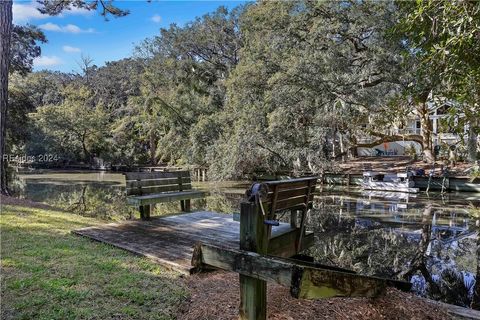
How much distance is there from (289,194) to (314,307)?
3.39 ft

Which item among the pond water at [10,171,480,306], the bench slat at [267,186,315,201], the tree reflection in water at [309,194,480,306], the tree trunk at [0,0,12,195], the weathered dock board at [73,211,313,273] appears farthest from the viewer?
the tree trunk at [0,0,12,195]

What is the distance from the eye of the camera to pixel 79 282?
329 cm

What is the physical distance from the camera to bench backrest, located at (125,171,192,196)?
625cm

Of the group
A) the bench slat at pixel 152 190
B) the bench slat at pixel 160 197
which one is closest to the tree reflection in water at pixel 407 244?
the bench slat at pixel 160 197

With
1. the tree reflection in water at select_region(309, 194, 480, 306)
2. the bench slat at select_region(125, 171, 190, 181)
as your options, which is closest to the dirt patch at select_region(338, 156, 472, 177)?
the tree reflection in water at select_region(309, 194, 480, 306)

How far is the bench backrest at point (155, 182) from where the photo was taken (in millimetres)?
6246

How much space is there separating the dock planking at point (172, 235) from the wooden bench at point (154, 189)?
1.17ft

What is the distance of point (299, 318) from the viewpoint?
2.78 metres

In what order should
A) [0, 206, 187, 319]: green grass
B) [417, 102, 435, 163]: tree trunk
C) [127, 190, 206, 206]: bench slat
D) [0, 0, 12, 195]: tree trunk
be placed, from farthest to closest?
[417, 102, 435, 163]: tree trunk < [0, 0, 12, 195]: tree trunk < [127, 190, 206, 206]: bench slat < [0, 206, 187, 319]: green grass

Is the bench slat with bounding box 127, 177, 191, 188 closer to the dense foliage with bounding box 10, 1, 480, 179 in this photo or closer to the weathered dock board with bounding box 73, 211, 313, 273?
the weathered dock board with bounding box 73, 211, 313, 273

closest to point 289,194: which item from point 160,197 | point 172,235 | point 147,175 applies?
point 172,235

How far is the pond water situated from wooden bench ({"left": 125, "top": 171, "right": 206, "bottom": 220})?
Answer: 265cm

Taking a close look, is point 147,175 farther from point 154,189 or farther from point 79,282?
point 79,282

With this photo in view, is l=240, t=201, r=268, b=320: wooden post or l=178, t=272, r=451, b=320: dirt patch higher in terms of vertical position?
l=240, t=201, r=268, b=320: wooden post
